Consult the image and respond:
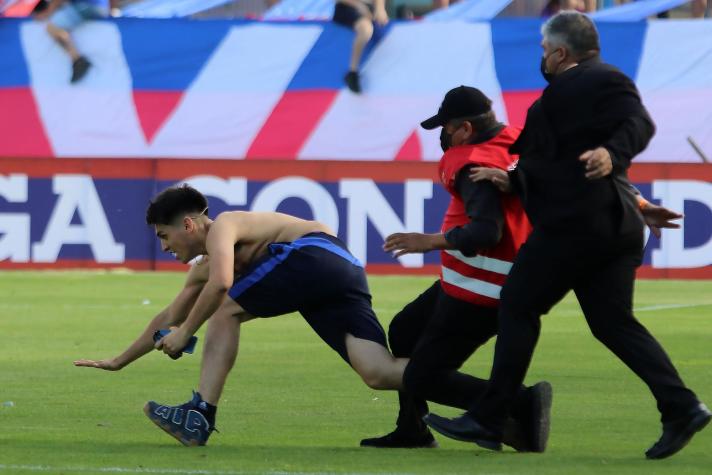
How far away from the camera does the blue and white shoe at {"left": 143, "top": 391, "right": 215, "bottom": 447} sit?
7.74 meters

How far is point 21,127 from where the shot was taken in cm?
2350

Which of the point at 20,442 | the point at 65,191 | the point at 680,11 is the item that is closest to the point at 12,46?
the point at 65,191

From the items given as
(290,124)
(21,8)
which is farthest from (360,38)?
(21,8)

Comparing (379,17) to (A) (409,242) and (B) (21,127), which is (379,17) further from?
(A) (409,242)

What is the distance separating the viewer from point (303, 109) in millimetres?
23078

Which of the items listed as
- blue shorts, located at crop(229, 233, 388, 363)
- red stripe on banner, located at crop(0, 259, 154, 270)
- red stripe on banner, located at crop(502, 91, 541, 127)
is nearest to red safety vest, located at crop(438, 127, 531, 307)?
blue shorts, located at crop(229, 233, 388, 363)

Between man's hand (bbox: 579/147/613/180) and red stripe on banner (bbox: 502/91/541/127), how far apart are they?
51.2 feet

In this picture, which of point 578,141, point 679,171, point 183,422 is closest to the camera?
point 578,141

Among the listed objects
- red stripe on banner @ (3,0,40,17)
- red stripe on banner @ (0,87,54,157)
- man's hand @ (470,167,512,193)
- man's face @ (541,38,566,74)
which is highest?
man's face @ (541,38,566,74)

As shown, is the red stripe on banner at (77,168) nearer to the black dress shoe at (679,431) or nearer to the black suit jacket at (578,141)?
the black suit jacket at (578,141)

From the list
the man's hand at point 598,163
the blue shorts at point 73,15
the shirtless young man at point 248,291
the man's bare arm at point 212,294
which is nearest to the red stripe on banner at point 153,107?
the blue shorts at point 73,15

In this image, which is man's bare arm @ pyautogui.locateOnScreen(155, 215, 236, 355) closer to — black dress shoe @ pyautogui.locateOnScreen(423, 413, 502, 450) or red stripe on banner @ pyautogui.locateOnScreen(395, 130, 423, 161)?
black dress shoe @ pyautogui.locateOnScreen(423, 413, 502, 450)

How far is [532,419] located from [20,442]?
7.79 ft

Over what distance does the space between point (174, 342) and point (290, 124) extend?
51.0 ft
